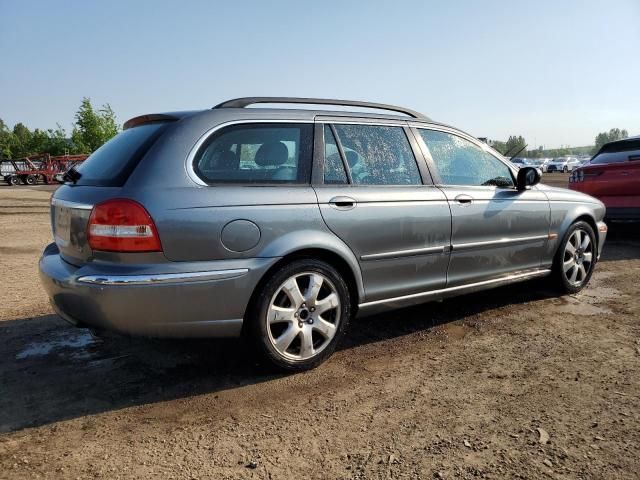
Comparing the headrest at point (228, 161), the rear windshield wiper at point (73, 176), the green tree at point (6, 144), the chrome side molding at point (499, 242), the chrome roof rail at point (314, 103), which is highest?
the green tree at point (6, 144)

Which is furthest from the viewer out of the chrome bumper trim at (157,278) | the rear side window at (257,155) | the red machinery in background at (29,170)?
the red machinery in background at (29,170)

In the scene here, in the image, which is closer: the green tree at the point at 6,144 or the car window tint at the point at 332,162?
the car window tint at the point at 332,162

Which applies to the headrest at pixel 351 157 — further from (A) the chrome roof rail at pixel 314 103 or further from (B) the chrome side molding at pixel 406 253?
(B) the chrome side molding at pixel 406 253

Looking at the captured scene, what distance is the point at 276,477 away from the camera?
2.22m

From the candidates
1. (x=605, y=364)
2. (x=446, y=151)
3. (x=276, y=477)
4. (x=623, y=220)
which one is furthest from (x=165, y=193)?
(x=623, y=220)

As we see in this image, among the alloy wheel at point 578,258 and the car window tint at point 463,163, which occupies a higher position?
the car window tint at point 463,163

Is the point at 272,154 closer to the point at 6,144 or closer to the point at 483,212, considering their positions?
the point at 483,212

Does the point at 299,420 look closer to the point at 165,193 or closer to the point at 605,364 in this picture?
the point at 165,193

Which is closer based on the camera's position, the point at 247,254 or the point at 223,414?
the point at 223,414

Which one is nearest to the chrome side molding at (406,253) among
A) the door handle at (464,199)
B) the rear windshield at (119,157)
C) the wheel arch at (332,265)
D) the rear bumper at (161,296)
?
the wheel arch at (332,265)

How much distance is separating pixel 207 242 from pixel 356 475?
1.42 m

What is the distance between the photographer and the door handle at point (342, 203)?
3364mm

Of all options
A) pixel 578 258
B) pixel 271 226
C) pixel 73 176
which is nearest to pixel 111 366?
pixel 73 176

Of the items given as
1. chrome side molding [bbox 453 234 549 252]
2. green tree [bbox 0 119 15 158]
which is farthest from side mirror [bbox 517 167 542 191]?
green tree [bbox 0 119 15 158]
